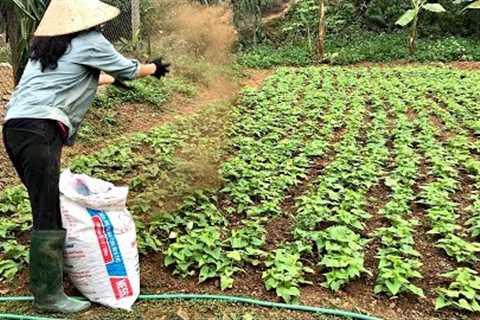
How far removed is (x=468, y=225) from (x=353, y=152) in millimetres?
1917

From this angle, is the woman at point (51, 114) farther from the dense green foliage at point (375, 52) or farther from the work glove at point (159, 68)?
the dense green foliage at point (375, 52)

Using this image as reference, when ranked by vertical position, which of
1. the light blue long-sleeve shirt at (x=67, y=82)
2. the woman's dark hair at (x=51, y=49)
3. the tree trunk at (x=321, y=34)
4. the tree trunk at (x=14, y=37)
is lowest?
the tree trunk at (x=321, y=34)

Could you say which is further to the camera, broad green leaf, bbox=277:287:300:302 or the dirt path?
the dirt path

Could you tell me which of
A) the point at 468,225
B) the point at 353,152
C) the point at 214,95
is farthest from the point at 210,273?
the point at 214,95

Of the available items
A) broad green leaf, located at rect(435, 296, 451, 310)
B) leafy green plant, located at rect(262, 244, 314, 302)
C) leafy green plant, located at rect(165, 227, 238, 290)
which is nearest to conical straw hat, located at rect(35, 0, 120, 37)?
leafy green plant, located at rect(165, 227, 238, 290)

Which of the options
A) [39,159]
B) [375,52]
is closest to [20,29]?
[39,159]

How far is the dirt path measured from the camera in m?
5.81

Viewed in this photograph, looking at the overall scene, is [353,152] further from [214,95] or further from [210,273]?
[214,95]

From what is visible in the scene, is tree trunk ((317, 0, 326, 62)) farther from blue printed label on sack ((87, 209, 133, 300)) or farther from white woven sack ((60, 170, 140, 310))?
blue printed label on sack ((87, 209, 133, 300))

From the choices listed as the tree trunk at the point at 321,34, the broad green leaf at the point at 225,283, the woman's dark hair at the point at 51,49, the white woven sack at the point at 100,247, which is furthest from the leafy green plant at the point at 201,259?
the tree trunk at the point at 321,34

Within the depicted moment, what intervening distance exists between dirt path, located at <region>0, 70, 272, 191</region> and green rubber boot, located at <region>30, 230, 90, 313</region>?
8.08ft

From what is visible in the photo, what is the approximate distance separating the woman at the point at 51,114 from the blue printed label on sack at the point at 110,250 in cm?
19

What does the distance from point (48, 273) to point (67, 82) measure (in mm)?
1036

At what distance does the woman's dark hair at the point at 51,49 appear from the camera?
3.01 meters
